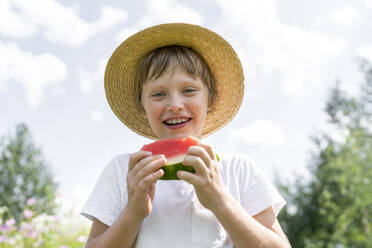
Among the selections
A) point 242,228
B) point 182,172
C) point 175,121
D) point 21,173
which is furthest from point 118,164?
point 21,173

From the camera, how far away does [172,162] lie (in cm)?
221

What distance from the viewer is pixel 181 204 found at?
231 centimetres

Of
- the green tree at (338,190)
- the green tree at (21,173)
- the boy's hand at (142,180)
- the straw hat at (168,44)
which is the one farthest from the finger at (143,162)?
the green tree at (21,173)

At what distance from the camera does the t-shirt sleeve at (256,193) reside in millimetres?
2350

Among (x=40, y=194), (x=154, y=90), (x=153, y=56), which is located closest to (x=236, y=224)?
(x=154, y=90)

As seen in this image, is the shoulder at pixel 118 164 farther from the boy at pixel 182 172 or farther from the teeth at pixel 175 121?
the teeth at pixel 175 121

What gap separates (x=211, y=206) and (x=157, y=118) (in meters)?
0.71

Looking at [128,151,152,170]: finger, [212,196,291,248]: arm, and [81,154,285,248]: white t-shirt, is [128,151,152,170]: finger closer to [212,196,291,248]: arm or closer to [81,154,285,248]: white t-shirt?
[81,154,285,248]: white t-shirt

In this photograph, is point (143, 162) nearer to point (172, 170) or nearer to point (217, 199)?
point (172, 170)

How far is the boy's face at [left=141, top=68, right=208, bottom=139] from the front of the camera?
2414mm

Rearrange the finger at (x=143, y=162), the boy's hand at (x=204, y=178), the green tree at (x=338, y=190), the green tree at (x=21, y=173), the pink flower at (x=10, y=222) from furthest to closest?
the green tree at (x=21, y=173), the green tree at (x=338, y=190), the pink flower at (x=10, y=222), the finger at (x=143, y=162), the boy's hand at (x=204, y=178)

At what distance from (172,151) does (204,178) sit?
1.15 ft

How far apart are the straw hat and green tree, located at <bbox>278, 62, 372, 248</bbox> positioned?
1834 cm

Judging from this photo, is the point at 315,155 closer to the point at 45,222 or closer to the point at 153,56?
the point at 45,222
